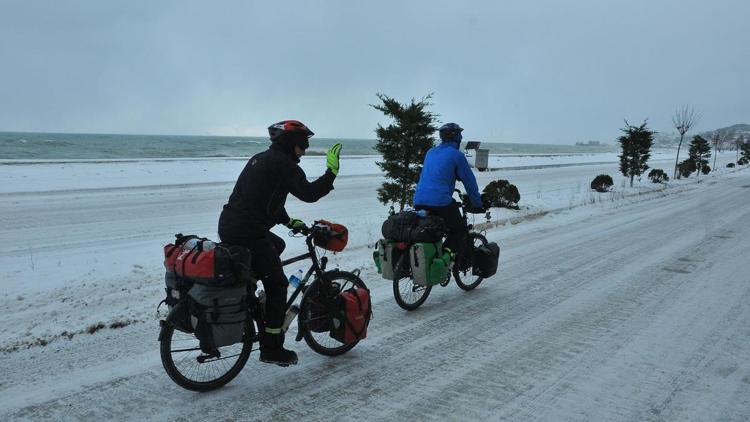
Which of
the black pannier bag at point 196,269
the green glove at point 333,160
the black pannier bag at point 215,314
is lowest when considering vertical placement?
the black pannier bag at point 215,314

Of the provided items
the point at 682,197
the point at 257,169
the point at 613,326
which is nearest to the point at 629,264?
the point at 613,326

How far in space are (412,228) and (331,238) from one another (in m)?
1.65

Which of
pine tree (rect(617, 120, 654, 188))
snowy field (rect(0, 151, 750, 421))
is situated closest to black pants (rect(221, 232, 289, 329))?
snowy field (rect(0, 151, 750, 421))

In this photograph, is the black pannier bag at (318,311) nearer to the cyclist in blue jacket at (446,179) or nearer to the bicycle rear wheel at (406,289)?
the bicycle rear wheel at (406,289)

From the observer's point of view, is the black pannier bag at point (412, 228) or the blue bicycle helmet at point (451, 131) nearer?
the black pannier bag at point (412, 228)

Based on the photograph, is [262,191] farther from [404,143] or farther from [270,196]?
[404,143]

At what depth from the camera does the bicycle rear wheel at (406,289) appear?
5.66 metres

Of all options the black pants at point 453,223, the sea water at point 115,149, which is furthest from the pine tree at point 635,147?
the black pants at point 453,223

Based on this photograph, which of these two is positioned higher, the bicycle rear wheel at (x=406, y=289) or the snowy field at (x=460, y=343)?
the bicycle rear wheel at (x=406, y=289)

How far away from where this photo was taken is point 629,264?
802 centimetres

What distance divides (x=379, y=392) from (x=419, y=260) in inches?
80.8

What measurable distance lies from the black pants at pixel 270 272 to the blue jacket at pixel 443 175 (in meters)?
2.46

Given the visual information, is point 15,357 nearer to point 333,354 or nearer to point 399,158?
point 333,354

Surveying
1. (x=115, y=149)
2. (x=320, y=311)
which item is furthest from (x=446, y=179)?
(x=115, y=149)
